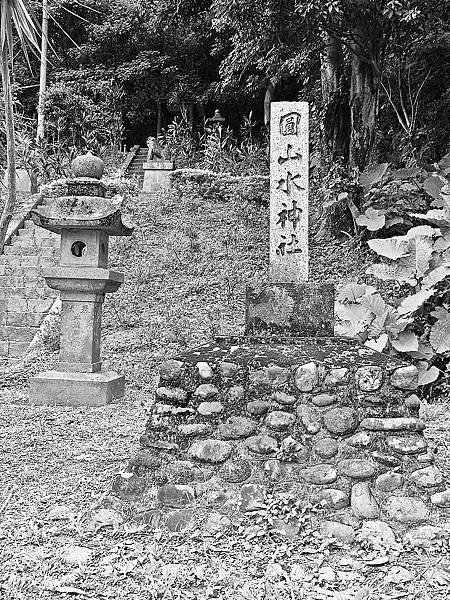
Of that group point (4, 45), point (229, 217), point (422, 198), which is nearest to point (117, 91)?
point (229, 217)

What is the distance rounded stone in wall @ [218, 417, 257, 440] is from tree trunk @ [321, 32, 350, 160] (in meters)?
8.04

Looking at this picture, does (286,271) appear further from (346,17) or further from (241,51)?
(241,51)

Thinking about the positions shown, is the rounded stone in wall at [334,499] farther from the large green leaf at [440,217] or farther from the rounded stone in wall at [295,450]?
the large green leaf at [440,217]

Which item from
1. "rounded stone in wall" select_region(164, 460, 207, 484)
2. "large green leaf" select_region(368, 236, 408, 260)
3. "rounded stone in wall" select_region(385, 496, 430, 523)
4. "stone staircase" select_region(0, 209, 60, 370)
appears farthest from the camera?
"stone staircase" select_region(0, 209, 60, 370)

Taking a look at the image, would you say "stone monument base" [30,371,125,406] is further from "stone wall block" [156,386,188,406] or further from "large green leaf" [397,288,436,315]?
"large green leaf" [397,288,436,315]

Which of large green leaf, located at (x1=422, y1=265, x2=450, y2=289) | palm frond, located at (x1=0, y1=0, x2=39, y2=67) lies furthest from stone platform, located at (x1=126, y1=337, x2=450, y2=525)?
palm frond, located at (x1=0, y1=0, x2=39, y2=67)

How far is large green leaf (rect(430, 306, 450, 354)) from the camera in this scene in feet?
18.7

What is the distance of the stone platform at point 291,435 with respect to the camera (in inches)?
122

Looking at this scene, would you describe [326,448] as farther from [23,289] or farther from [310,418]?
[23,289]

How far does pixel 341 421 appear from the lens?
322 centimetres

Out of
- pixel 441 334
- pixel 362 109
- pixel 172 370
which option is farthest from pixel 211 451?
pixel 362 109

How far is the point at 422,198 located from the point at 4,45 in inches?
244

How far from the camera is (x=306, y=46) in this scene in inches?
423

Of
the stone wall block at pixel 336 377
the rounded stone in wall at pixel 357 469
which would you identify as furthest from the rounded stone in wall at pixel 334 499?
the stone wall block at pixel 336 377
